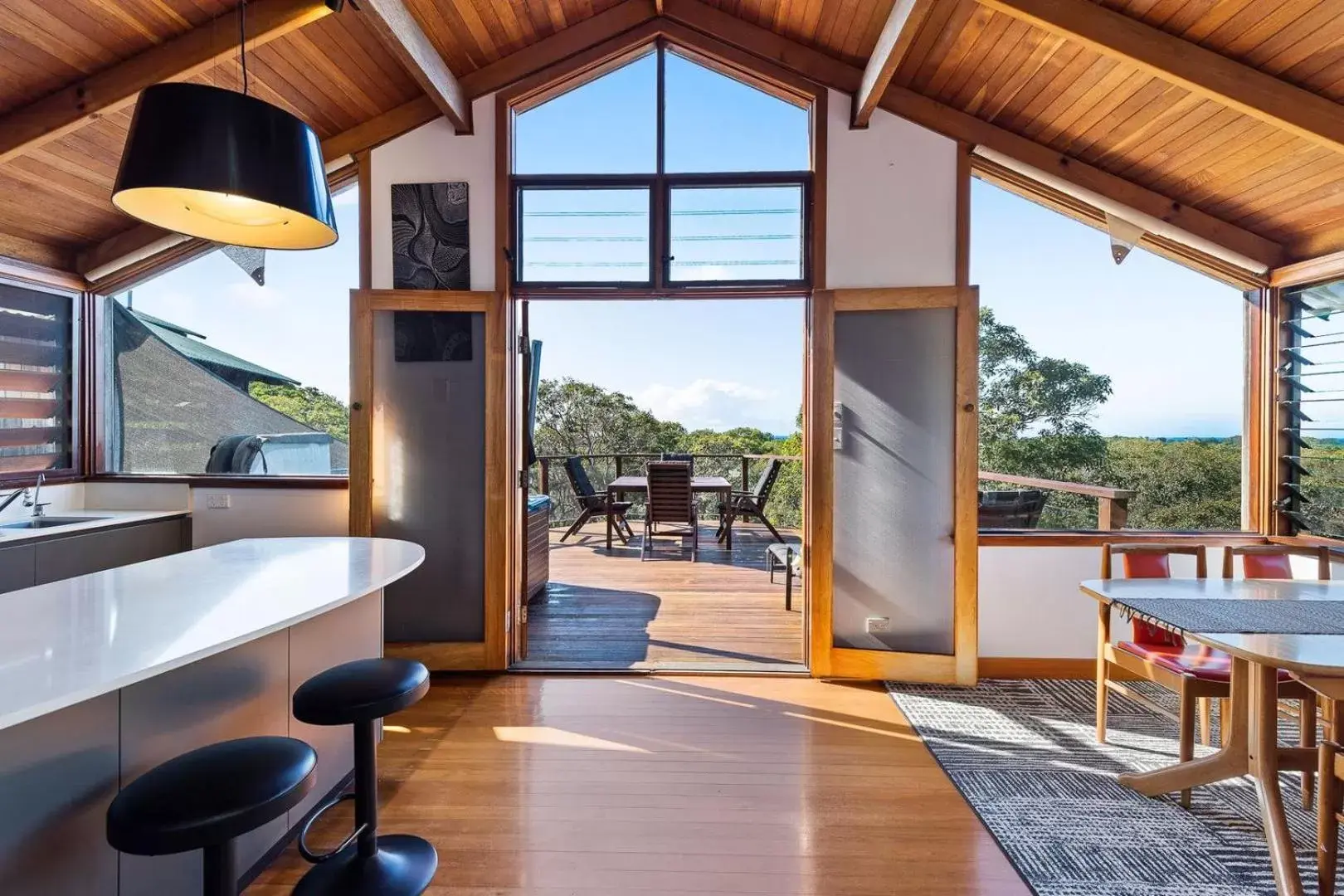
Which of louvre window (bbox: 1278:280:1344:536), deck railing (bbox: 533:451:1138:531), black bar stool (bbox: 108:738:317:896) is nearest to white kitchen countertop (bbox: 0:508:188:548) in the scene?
black bar stool (bbox: 108:738:317:896)

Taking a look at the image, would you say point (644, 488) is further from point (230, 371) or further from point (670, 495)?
point (230, 371)

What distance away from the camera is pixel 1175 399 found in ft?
11.2

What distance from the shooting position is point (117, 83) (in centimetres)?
259

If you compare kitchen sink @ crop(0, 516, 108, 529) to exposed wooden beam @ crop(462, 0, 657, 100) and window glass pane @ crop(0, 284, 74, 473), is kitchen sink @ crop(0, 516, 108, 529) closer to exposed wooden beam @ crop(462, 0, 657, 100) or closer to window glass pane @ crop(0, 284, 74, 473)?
window glass pane @ crop(0, 284, 74, 473)

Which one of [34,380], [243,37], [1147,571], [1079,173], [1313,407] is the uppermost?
[1079,173]

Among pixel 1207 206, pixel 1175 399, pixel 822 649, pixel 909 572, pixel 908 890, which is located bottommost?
pixel 908 890

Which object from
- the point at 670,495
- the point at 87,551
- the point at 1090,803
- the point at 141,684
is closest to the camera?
the point at 141,684

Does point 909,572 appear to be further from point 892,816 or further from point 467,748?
point 467,748

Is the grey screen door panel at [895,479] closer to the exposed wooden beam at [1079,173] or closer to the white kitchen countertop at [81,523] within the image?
the exposed wooden beam at [1079,173]

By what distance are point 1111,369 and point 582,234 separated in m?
3.06

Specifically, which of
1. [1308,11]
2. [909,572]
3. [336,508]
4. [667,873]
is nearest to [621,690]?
[667,873]

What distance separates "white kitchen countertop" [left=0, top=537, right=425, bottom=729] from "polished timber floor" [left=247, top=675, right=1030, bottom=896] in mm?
898

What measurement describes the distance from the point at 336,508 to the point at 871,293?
3.18 metres

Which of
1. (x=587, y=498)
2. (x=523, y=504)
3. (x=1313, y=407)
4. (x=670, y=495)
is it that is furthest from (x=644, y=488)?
(x=1313, y=407)
